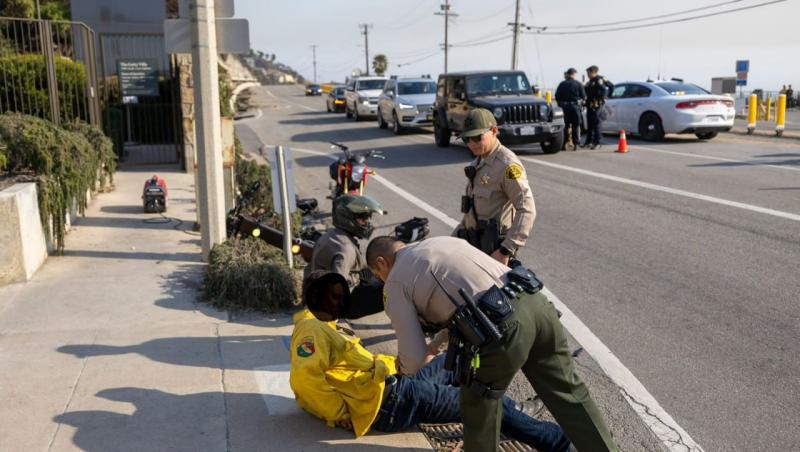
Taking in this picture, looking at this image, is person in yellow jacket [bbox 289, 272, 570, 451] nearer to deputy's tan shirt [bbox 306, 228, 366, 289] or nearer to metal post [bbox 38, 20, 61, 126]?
deputy's tan shirt [bbox 306, 228, 366, 289]

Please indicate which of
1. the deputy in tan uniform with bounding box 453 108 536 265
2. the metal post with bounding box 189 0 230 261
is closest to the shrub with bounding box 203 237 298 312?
the metal post with bounding box 189 0 230 261

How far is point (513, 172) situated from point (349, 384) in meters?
1.90

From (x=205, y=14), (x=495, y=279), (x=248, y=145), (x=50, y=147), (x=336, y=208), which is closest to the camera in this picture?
(x=495, y=279)

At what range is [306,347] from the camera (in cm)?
422

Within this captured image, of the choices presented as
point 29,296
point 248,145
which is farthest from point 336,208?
point 248,145

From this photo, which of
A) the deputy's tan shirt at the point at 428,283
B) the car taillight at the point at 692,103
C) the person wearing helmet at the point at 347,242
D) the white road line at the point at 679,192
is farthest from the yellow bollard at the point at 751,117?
the deputy's tan shirt at the point at 428,283

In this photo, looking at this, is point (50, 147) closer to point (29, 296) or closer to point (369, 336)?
point (29, 296)

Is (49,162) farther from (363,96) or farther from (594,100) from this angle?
(363,96)

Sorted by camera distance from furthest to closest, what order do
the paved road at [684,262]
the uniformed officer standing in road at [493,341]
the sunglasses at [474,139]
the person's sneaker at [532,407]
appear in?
the sunglasses at [474,139] < the paved road at [684,262] < the person's sneaker at [532,407] < the uniformed officer standing in road at [493,341]

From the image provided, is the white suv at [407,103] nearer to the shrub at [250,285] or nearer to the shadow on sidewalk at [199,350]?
the shrub at [250,285]

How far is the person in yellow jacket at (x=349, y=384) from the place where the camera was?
13.5 ft

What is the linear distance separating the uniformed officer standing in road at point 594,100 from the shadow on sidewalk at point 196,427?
14454 mm

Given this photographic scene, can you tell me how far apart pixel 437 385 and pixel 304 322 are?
84 cm

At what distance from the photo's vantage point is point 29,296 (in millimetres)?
6535
